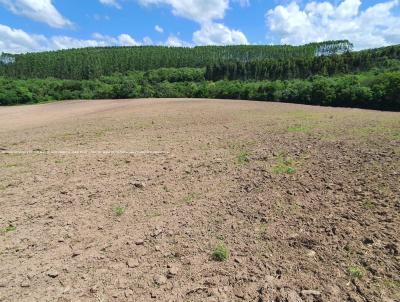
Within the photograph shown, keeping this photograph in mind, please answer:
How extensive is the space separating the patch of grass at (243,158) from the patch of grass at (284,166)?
1.13 meters

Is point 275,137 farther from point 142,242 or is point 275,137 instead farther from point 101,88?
point 101,88

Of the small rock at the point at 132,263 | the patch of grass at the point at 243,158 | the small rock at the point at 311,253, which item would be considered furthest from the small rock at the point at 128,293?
the patch of grass at the point at 243,158

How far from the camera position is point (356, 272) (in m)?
4.92

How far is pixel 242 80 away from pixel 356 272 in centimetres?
8810

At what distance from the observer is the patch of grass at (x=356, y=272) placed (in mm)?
4855

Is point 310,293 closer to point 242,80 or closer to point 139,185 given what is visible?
point 139,185

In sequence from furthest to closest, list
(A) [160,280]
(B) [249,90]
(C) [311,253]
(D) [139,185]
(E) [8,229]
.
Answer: (B) [249,90] < (D) [139,185] < (E) [8,229] < (C) [311,253] < (A) [160,280]

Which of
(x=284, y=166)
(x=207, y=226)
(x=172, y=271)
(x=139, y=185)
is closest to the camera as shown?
(x=172, y=271)

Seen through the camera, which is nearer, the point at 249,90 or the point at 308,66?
the point at 249,90

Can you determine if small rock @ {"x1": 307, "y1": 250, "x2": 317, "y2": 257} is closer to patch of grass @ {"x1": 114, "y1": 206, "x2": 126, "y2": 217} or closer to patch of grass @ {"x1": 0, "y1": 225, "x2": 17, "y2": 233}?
patch of grass @ {"x1": 114, "y1": 206, "x2": 126, "y2": 217}

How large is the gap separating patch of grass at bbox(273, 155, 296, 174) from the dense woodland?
35.2m

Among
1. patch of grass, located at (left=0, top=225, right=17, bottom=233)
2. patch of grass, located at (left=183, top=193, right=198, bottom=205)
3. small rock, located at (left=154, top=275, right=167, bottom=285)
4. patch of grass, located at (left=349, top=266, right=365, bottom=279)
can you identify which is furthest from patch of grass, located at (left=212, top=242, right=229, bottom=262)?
patch of grass, located at (left=0, top=225, right=17, bottom=233)

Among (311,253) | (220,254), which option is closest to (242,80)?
(311,253)

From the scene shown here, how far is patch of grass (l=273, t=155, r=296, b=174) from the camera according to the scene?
9.47 m
